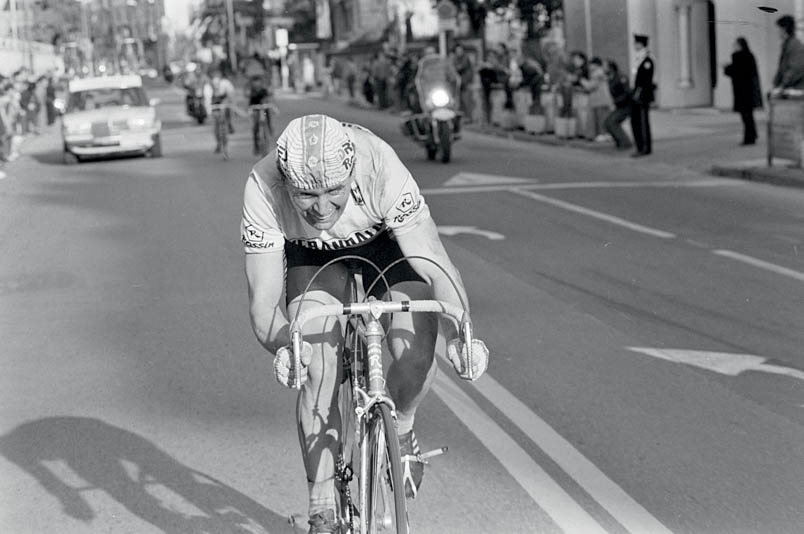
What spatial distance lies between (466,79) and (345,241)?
103 feet

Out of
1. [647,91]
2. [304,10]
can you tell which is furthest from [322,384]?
[304,10]

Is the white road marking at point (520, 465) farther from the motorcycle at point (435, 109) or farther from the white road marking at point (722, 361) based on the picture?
the motorcycle at point (435, 109)

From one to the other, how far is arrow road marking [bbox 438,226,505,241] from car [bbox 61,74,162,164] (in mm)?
14575

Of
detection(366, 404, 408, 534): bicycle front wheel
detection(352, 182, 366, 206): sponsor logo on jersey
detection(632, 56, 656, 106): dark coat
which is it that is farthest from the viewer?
detection(632, 56, 656, 106): dark coat

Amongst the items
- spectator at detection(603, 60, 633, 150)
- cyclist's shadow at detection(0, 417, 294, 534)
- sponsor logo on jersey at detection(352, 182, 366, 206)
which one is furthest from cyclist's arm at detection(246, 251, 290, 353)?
spectator at detection(603, 60, 633, 150)

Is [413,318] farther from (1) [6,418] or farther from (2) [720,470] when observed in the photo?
(1) [6,418]

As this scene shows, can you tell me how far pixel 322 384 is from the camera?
170 inches

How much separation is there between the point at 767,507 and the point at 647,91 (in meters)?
18.0

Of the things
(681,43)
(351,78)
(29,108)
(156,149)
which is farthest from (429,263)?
(351,78)

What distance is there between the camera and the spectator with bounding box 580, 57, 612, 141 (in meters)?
25.5

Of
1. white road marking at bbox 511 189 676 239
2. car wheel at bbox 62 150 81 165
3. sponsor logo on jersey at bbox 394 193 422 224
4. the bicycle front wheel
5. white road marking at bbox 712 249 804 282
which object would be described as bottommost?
white road marking at bbox 712 249 804 282

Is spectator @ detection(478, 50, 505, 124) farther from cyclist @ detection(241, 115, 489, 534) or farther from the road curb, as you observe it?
cyclist @ detection(241, 115, 489, 534)

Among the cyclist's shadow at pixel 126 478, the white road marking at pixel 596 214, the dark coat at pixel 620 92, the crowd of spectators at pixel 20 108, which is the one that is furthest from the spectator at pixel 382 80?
the cyclist's shadow at pixel 126 478

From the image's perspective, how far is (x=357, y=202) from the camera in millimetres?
4266
